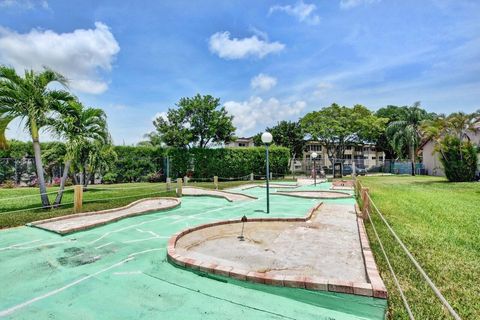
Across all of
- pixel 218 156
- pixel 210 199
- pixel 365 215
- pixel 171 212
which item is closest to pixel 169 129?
pixel 218 156

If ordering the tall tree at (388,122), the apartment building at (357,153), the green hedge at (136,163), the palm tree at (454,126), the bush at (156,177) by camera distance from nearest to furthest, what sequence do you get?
1. the palm tree at (454,126)
2. the green hedge at (136,163)
3. the bush at (156,177)
4. the tall tree at (388,122)
5. the apartment building at (357,153)

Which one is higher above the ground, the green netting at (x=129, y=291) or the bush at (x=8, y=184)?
the bush at (x=8, y=184)

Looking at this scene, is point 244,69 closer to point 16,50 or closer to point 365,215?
point 16,50

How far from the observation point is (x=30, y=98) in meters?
8.65

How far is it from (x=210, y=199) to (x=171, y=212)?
3402 millimetres

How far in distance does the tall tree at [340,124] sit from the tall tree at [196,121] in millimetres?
15771

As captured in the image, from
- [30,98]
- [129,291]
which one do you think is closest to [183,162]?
[30,98]

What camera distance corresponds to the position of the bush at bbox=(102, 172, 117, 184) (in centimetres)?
2098

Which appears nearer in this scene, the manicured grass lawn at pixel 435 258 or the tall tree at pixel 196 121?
the manicured grass lawn at pixel 435 258

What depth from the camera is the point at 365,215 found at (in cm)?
788

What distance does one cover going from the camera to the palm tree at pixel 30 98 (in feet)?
27.5

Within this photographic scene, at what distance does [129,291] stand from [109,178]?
19407mm

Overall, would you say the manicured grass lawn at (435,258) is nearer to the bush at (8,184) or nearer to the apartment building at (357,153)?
the bush at (8,184)

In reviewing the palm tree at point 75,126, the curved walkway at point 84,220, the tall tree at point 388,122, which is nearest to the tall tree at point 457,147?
the curved walkway at point 84,220
